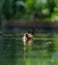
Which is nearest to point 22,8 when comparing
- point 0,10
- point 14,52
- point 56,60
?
point 0,10

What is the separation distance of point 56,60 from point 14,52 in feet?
7.85

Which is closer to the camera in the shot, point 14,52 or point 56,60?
point 56,60

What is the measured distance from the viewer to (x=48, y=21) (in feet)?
108

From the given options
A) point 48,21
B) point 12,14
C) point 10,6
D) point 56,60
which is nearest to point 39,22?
point 48,21

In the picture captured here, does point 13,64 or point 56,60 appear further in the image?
point 56,60

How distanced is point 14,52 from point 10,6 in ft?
52.2

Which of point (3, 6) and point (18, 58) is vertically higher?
point (3, 6)

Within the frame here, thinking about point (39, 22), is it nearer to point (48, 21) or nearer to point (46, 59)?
point (48, 21)

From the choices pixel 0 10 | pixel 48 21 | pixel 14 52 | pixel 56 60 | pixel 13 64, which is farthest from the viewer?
pixel 48 21

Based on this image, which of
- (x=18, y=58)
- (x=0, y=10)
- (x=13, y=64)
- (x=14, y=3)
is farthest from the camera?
(x=14, y=3)

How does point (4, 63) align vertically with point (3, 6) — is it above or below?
below

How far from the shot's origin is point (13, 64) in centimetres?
949

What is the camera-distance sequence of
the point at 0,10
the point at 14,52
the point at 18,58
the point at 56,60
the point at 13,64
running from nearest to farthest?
the point at 13,64 → the point at 56,60 → the point at 18,58 → the point at 14,52 → the point at 0,10

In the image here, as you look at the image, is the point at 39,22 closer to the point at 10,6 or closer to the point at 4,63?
the point at 10,6
